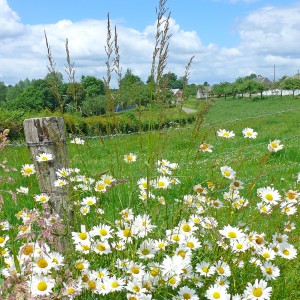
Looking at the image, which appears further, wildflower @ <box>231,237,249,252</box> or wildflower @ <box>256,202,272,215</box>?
wildflower @ <box>256,202,272,215</box>

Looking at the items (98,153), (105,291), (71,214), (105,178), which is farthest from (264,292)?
(98,153)

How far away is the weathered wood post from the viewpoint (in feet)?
11.3

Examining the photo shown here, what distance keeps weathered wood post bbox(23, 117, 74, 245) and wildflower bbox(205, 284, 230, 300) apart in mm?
1394

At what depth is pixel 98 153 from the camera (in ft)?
38.2

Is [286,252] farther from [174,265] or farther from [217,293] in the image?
[174,265]

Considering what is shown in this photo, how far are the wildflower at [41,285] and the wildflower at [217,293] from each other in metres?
0.83

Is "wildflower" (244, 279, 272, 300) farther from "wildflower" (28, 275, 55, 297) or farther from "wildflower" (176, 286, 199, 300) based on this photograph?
"wildflower" (28, 275, 55, 297)

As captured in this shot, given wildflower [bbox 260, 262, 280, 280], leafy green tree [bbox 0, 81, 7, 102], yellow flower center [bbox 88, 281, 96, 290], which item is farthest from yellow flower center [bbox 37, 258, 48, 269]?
leafy green tree [bbox 0, 81, 7, 102]

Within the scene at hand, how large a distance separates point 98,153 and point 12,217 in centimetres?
675

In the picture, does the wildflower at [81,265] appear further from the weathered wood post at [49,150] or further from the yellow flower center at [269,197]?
the yellow flower center at [269,197]

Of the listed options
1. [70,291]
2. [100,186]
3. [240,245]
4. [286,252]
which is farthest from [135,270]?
[286,252]

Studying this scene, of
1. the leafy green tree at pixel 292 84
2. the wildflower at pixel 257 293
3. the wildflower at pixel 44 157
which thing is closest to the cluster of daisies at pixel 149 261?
the wildflower at pixel 257 293

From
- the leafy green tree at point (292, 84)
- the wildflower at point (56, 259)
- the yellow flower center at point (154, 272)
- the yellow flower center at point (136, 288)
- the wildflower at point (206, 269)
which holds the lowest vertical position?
the leafy green tree at point (292, 84)

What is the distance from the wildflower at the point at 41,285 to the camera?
2029mm
